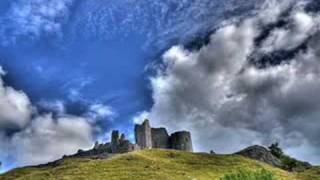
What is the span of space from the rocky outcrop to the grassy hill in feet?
40.9

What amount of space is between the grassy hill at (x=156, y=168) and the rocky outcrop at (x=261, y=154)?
12478 mm

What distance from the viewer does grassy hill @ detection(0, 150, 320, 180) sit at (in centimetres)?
14288

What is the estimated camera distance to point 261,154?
7377 inches

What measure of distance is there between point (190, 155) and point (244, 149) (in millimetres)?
25109

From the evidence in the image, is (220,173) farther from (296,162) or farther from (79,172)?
(296,162)

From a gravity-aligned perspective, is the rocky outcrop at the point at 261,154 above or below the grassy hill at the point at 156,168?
above

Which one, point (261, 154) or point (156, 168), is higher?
point (261, 154)

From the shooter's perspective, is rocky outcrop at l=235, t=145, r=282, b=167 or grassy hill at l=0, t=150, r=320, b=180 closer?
grassy hill at l=0, t=150, r=320, b=180

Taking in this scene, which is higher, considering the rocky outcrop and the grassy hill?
the rocky outcrop

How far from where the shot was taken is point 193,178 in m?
140

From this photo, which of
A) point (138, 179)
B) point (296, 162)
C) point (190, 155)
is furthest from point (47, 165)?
point (296, 162)

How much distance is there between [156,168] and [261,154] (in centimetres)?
4776

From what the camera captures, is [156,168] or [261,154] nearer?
[156,168]

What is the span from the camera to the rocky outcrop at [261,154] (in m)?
185
